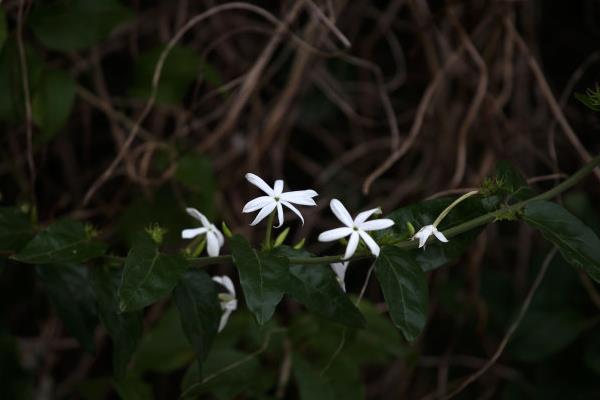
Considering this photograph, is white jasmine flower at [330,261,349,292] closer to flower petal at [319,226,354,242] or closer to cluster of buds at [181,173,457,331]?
cluster of buds at [181,173,457,331]

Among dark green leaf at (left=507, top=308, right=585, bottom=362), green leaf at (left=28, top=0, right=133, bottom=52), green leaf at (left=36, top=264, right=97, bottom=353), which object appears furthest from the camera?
dark green leaf at (left=507, top=308, right=585, bottom=362)

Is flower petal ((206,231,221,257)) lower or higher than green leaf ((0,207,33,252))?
higher

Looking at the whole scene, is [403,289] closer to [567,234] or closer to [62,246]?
[567,234]

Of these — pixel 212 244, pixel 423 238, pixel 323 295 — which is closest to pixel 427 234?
pixel 423 238

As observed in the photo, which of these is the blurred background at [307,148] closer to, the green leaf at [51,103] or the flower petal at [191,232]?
the green leaf at [51,103]

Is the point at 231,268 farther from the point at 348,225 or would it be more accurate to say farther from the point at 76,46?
the point at 348,225

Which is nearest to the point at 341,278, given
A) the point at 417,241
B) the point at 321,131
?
the point at 417,241

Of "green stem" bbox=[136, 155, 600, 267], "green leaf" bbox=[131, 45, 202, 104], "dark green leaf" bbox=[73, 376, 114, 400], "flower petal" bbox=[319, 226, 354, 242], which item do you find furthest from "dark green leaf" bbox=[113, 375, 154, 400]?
"green leaf" bbox=[131, 45, 202, 104]
